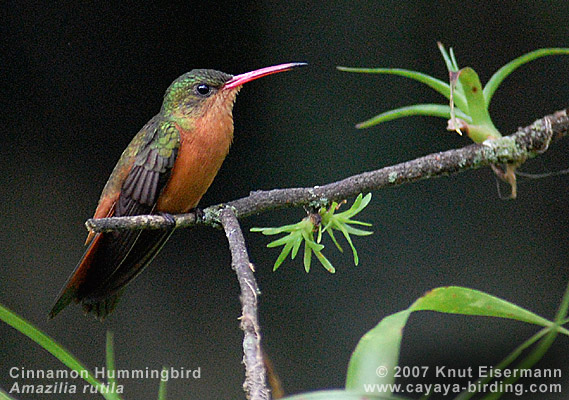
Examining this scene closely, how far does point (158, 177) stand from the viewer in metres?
1.14

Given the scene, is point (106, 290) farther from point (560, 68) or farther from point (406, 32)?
point (560, 68)

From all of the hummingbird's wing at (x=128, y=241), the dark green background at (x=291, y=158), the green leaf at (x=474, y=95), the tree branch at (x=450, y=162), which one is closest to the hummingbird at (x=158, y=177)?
the hummingbird's wing at (x=128, y=241)

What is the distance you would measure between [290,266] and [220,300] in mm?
249

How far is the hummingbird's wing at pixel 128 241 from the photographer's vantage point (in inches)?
41.7

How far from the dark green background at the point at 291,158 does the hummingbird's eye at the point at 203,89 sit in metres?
0.54

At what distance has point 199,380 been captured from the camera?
1911mm

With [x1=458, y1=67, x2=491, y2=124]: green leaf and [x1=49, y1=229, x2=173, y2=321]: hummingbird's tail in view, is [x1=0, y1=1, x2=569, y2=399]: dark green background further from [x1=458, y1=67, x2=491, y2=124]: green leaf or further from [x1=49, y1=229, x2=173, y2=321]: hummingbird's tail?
[x1=458, y1=67, x2=491, y2=124]: green leaf

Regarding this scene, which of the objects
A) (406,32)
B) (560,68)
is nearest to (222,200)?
(406,32)

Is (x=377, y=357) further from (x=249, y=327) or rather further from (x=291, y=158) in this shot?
(x=291, y=158)

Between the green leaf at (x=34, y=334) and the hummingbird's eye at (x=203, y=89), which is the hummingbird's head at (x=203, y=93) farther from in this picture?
the green leaf at (x=34, y=334)

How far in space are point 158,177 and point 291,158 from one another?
80 centimetres

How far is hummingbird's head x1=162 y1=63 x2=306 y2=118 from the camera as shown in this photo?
1.29 meters

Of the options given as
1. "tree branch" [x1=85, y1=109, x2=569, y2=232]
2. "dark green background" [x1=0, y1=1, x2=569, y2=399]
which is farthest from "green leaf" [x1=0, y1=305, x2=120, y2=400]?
"dark green background" [x1=0, y1=1, x2=569, y2=399]

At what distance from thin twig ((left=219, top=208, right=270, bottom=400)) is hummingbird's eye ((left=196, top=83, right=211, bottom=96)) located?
0.56 meters
